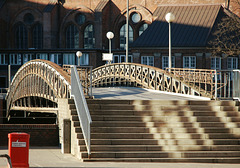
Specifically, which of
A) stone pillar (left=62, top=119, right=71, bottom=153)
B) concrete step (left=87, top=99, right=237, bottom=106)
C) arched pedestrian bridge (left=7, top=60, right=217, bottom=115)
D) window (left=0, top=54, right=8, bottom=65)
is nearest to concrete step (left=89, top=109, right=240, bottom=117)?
concrete step (left=87, top=99, right=237, bottom=106)

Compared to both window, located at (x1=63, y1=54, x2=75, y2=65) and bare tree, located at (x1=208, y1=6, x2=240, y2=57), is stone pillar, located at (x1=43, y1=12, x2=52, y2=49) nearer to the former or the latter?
window, located at (x1=63, y1=54, x2=75, y2=65)

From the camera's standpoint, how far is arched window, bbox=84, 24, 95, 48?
66125 millimetres

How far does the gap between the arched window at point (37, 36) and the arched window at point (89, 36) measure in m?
5.89

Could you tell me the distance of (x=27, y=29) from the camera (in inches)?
2680

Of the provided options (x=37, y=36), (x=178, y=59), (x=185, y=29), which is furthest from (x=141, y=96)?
(x=37, y=36)

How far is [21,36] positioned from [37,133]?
4373 centimetres

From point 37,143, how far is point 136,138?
1191cm

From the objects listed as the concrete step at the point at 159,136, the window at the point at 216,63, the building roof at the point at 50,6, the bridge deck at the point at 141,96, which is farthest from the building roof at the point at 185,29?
the concrete step at the point at 159,136

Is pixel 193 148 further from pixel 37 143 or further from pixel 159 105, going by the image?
pixel 37 143

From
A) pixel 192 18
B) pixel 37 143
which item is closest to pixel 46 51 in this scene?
pixel 192 18

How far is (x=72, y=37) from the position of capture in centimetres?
6706

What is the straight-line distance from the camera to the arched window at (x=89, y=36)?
66.1m

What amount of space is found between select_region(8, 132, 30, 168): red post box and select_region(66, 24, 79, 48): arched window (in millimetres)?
53284

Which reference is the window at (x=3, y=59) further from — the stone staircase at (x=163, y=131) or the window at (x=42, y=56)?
the stone staircase at (x=163, y=131)
